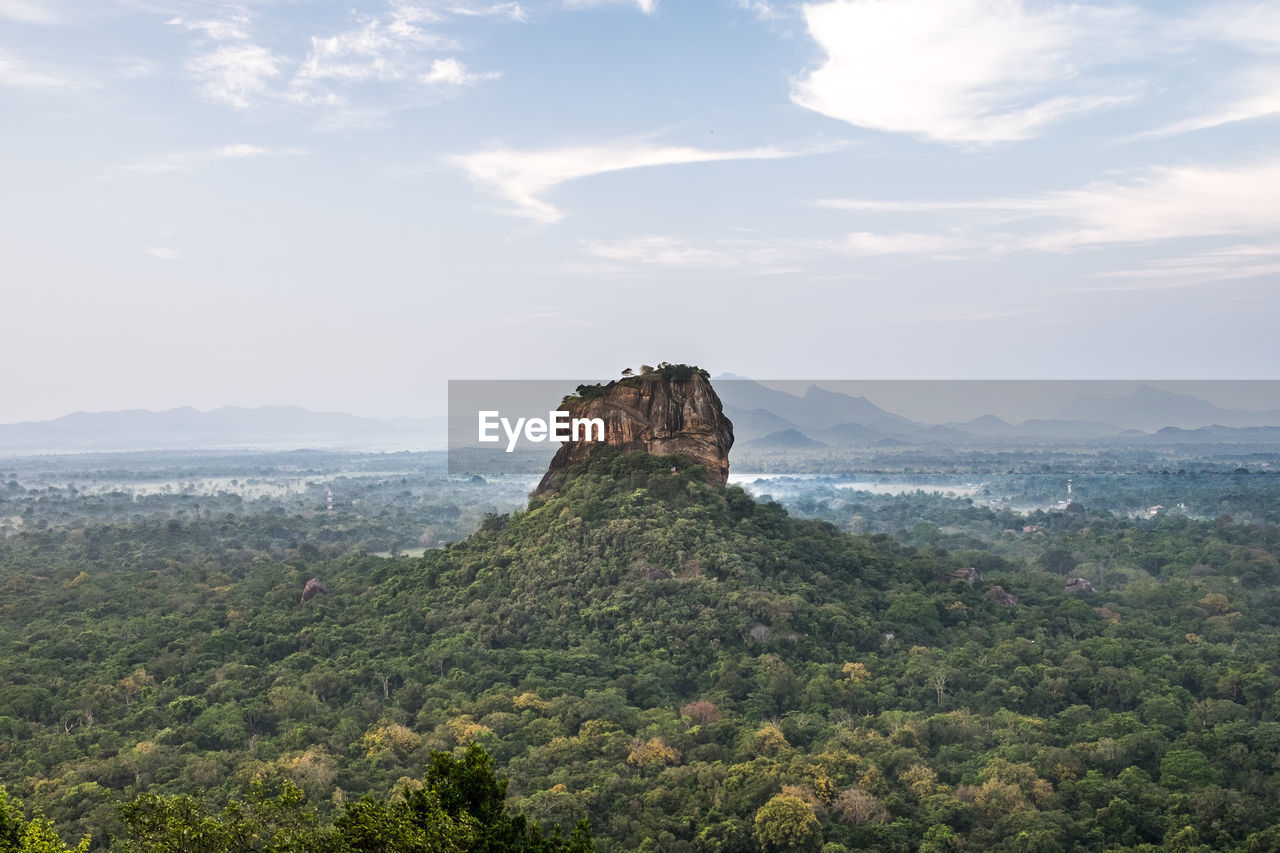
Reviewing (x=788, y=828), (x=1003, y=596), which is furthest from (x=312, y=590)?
(x=1003, y=596)

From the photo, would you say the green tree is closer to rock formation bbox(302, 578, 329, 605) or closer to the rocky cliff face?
the rocky cliff face

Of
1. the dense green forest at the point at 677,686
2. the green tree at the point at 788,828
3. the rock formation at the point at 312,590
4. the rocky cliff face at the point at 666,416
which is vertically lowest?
the green tree at the point at 788,828

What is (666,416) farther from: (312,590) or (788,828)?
(788,828)

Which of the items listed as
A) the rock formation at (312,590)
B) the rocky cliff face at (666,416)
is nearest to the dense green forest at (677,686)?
the rock formation at (312,590)

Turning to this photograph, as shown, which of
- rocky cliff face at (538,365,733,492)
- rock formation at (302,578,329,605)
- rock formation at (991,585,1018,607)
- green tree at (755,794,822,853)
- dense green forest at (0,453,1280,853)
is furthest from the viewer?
rocky cliff face at (538,365,733,492)

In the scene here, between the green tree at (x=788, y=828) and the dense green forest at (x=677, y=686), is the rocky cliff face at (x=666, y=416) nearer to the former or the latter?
the dense green forest at (x=677, y=686)

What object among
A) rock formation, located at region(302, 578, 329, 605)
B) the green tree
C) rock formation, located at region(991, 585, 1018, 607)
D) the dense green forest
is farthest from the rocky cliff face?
the green tree
